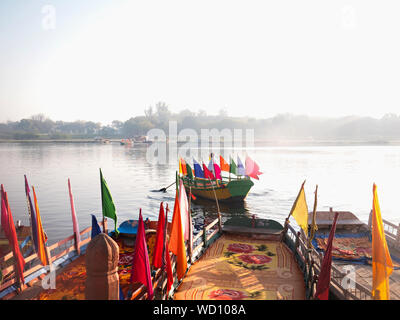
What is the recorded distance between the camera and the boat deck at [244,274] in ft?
30.6

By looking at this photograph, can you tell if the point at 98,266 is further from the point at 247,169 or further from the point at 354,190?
the point at 354,190

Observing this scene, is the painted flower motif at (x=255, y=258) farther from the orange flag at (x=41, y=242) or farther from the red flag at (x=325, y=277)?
the orange flag at (x=41, y=242)

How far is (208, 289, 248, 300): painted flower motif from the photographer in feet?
29.7

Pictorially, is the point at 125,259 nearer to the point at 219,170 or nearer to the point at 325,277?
the point at 325,277

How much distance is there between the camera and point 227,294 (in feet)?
30.5

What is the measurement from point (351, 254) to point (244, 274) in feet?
23.6

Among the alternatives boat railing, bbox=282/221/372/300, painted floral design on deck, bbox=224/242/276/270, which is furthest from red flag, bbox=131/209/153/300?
painted floral design on deck, bbox=224/242/276/270

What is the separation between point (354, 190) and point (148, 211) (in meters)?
30.7

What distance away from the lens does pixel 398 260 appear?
13.0m

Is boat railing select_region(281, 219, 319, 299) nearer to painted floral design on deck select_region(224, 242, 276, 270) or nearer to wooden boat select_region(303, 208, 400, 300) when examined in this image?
wooden boat select_region(303, 208, 400, 300)

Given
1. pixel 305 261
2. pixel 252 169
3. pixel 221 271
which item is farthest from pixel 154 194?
pixel 305 261

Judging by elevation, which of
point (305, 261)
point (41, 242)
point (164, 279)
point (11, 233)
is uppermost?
point (11, 233)
